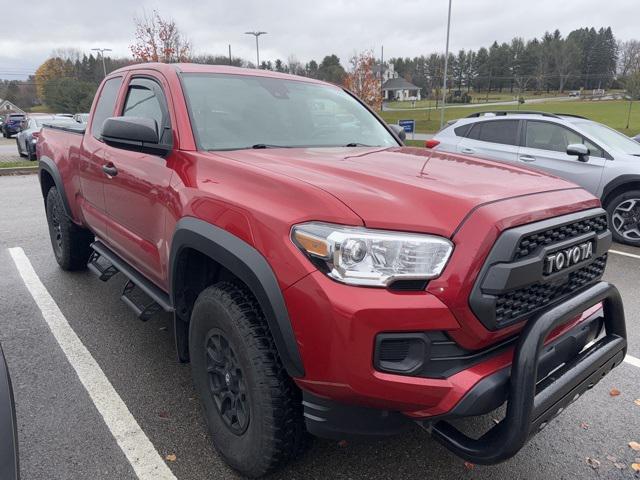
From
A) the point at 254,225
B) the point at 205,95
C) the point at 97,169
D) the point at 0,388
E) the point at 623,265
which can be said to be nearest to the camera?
the point at 0,388

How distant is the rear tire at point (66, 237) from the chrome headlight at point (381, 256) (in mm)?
3903

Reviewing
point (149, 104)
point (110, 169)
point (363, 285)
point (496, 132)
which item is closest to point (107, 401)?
point (110, 169)

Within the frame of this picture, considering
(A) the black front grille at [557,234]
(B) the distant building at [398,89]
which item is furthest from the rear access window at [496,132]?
(B) the distant building at [398,89]

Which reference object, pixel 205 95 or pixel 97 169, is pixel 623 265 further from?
pixel 97 169

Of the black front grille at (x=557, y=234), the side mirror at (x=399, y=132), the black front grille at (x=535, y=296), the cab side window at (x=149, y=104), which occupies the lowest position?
the black front grille at (x=535, y=296)

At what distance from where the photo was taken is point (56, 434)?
258 centimetres

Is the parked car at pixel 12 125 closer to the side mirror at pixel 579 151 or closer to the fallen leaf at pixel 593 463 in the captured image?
the side mirror at pixel 579 151

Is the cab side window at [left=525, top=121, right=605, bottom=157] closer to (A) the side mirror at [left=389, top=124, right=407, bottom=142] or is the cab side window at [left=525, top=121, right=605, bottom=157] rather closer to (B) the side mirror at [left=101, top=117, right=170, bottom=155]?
(A) the side mirror at [left=389, top=124, right=407, bottom=142]

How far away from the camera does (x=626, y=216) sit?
6547 millimetres

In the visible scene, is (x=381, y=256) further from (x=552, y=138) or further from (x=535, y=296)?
(x=552, y=138)

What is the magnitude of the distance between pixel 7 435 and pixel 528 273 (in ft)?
5.86

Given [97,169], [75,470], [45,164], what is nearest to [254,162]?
[75,470]

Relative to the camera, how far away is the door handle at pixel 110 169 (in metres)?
3.31

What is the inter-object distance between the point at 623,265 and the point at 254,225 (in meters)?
5.37
